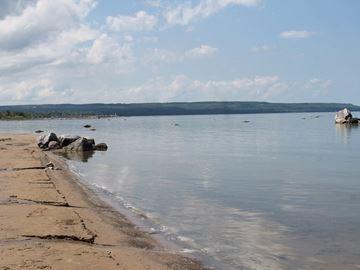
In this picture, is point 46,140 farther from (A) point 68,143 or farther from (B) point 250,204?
(B) point 250,204

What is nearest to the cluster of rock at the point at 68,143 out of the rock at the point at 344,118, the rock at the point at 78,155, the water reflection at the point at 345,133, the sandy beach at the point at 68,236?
the rock at the point at 78,155

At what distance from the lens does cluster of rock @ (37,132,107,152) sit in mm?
50156

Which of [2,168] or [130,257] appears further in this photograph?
[2,168]

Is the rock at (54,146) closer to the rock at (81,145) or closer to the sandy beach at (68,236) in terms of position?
the rock at (81,145)

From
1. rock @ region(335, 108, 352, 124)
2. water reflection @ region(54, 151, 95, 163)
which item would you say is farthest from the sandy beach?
rock @ region(335, 108, 352, 124)

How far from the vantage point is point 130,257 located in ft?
37.8

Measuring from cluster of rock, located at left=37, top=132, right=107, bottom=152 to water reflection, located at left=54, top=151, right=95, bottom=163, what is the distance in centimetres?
83

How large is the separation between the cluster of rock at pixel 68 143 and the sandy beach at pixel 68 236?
29427mm

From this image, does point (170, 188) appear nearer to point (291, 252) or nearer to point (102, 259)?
point (291, 252)

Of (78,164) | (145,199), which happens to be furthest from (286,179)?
(78,164)

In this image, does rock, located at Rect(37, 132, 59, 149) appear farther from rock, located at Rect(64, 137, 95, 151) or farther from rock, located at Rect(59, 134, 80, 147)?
rock, located at Rect(64, 137, 95, 151)

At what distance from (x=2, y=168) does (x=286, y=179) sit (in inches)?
638

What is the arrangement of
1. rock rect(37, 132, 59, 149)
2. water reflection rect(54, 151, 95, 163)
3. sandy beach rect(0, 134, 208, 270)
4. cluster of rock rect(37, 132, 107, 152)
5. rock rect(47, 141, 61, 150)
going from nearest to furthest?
sandy beach rect(0, 134, 208, 270), water reflection rect(54, 151, 95, 163), cluster of rock rect(37, 132, 107, 152), rock rect(47, 141, 61, 150), rock rect(37, 132, 59, 149)

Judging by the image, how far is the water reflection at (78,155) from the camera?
143ft
